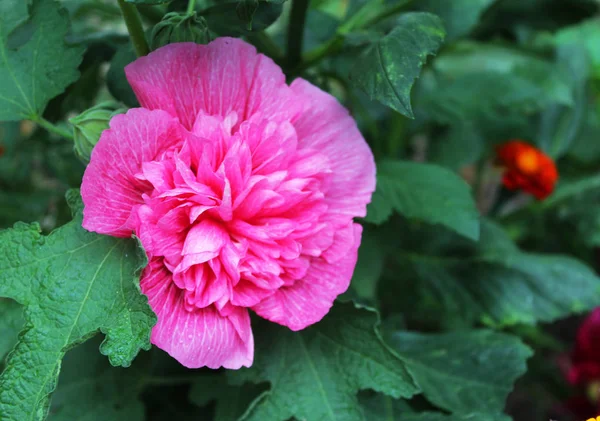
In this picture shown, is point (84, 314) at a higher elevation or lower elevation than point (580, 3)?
lower

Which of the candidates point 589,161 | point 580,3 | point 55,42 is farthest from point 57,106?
point 589,161

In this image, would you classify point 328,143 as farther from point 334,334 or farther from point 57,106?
point 57,106

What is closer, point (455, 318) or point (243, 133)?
point (243, 133)

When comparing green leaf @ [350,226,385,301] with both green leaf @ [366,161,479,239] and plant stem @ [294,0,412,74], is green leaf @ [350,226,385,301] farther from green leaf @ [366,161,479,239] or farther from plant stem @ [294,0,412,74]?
plant stem @ [294,0,412,74]

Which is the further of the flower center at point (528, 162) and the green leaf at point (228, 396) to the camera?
the flower center at point (528, 162)

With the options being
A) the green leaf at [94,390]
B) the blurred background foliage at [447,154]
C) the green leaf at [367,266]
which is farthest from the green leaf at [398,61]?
the green leaf at [94,390]

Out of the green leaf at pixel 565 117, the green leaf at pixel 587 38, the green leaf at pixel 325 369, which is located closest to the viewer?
the green leaf at pixel 325 369

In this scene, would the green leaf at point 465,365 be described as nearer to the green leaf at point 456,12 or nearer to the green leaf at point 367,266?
the green leaf at point 367,266

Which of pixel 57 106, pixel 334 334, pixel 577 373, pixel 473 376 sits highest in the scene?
pixel 57 106
